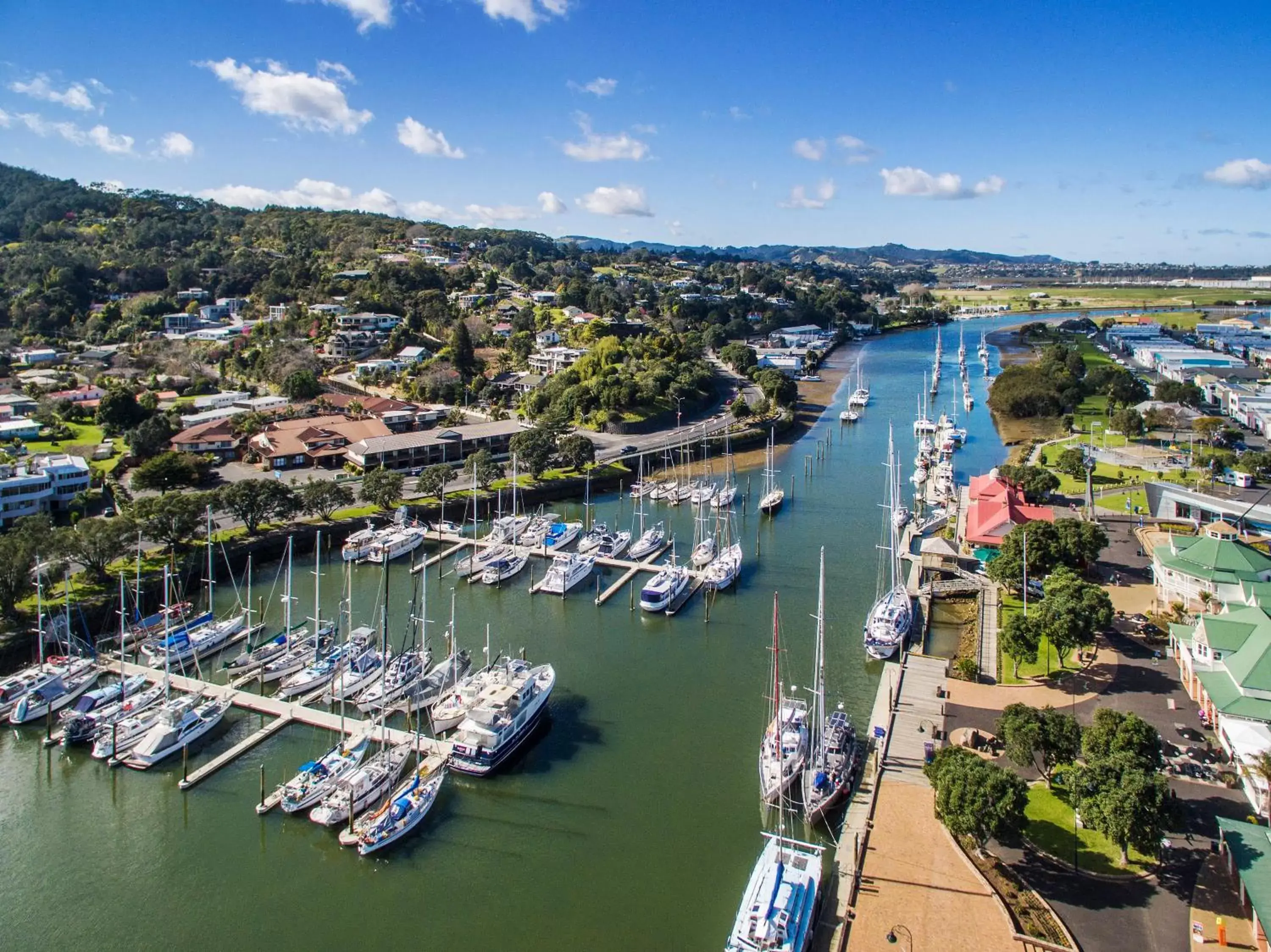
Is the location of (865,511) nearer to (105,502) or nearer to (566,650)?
(566,650)

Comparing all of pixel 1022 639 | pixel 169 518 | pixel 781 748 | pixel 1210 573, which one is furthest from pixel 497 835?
pixel 1210 573

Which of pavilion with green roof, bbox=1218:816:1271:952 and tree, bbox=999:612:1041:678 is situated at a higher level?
tree, bbox=999:612:1041:678

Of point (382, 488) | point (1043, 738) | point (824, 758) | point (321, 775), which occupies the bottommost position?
point (321, 775)

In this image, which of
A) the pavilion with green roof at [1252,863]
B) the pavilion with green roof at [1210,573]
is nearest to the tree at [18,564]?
the pavilion with green roof at [1252,863]

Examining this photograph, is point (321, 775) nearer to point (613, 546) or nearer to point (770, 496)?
point (613, 546)

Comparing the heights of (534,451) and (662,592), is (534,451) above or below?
above

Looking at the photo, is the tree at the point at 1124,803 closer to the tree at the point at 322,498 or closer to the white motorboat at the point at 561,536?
the white motorboat at the point at 561,536

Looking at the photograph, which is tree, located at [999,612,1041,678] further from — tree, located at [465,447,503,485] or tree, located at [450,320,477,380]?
tree, located at [450,320,477,380]

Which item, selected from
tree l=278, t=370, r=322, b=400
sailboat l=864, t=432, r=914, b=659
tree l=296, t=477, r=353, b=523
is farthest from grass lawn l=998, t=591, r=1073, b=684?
tree l=278, t=370, r=322, b=400
